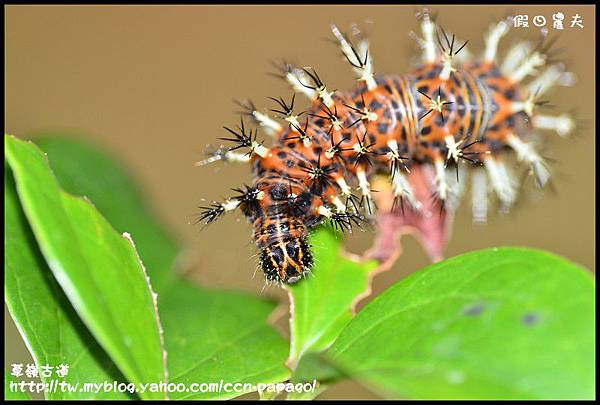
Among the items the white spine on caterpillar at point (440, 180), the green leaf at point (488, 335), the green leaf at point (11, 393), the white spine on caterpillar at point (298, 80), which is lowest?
the green leaf at point (11, 393)

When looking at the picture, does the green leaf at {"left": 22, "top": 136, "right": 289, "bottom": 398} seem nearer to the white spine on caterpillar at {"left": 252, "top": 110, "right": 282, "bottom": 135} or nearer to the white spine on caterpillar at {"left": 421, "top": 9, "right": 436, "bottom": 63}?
the white spine on caterpillar at {"left": 252, "top": 110, "right": 282, "bottom": 135}

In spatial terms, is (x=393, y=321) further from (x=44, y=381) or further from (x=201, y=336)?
(x=44, y=381)

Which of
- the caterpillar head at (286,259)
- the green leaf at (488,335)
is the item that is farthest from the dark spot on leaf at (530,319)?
the caterpillar head at (286,259)

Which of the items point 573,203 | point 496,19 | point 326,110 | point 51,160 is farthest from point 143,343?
point 573,203

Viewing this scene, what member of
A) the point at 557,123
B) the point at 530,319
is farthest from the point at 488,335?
the point at 557,123

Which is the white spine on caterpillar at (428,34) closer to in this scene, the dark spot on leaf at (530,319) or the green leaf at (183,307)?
the green leaf at (183,307)

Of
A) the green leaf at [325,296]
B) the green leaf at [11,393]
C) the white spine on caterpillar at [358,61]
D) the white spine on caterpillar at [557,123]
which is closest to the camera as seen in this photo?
the green leaf at [11,393]
